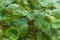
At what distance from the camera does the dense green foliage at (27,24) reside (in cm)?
139

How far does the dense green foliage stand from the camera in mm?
1387

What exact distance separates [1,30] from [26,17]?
251 mm

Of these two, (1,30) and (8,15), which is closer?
(1,30)

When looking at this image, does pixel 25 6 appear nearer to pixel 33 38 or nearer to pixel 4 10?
pixel 4 10

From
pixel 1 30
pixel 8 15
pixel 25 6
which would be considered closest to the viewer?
pixel 1 30

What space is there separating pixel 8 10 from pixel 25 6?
22 centimetres

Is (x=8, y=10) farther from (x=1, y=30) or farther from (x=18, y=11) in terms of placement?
(x=1, y=30)

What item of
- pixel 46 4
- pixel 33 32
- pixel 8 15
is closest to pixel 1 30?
pixel 8 15

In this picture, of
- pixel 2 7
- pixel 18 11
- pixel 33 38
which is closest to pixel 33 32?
pixel 33 38

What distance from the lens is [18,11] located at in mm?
1450

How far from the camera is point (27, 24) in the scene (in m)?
1.43

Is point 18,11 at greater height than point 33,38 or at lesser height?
greater

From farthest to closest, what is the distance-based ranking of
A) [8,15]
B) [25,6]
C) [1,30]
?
[25,6], [8,15], [1,30]

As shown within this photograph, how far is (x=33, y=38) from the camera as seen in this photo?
1428 millimetres
